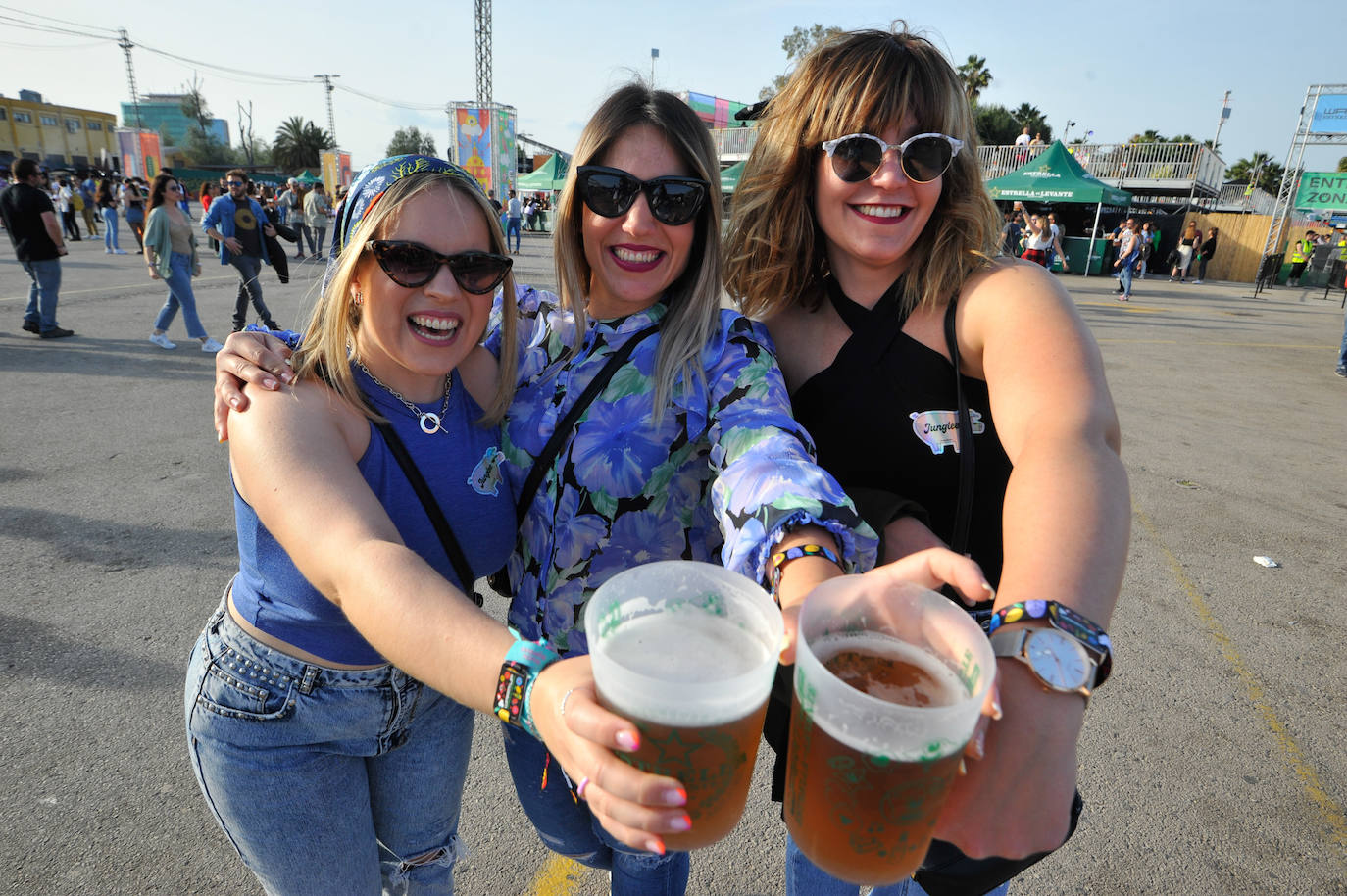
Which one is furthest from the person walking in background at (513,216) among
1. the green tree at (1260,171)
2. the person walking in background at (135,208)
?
the green tree at (1260,171)

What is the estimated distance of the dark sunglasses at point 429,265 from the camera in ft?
5.23

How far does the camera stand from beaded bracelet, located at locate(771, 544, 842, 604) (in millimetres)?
1170

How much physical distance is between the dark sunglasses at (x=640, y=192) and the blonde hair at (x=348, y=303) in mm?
260

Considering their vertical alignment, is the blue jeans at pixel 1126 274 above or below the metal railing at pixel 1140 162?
below

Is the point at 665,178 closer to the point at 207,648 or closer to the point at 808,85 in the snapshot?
the point at 808,85

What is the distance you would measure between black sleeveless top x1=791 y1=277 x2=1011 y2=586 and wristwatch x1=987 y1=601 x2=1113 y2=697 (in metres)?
0.76

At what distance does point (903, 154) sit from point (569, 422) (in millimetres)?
994

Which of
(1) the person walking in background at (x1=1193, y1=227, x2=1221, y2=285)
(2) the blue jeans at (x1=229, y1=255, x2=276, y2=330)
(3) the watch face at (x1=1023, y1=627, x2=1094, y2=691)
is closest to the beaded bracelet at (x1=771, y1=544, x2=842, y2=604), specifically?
(3) the watch face at (x1=1023, y1=627, x2=1094, y2=691)

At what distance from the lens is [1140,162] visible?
86.7ft

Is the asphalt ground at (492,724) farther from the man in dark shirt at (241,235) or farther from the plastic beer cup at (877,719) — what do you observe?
the man in dark shirt at (241,235)

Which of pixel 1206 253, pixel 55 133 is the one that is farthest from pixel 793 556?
pixel 55 133

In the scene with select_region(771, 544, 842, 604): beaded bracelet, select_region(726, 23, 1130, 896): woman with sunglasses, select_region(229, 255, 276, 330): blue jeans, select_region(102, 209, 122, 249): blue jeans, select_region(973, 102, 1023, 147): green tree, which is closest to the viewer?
select_region(771, 544, 842, 604): beaded bracelet

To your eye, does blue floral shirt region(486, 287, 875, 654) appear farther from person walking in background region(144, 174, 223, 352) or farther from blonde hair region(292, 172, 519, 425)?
person walking in background region(144, 174, 223, 352)

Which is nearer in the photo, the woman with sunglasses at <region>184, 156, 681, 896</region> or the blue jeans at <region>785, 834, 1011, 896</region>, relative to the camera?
the woman with sunglasses at <region>184, 156, 681, 896</region>
